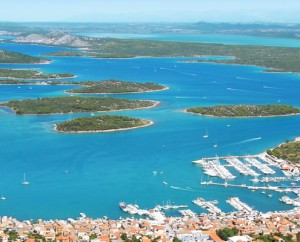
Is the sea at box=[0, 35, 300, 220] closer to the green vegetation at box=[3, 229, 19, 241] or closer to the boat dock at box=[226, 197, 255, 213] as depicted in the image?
the boat dock at box=[226, 197, 255, 213]

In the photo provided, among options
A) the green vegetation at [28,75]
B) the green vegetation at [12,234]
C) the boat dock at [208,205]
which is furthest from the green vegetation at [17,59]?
the green vegetation at [12,234]

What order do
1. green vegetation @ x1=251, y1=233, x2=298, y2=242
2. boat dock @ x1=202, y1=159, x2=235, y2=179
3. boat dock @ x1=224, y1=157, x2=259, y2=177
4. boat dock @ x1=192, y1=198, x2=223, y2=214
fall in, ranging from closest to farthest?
green vegetation @ x1=251, y1=233, x2=298, y2=242, boat dock @ x1=192, y1=198, x2=223, y2=214, boat dock @ x1=202, y1=159, x2=235, y2=179, boat dock @ x1=224, y1=157, x2=259, y2=177

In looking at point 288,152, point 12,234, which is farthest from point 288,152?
point 12,234

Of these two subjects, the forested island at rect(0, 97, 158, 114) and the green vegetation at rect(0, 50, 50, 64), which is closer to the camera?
the forested island at rect(0, 97, 158, 114)

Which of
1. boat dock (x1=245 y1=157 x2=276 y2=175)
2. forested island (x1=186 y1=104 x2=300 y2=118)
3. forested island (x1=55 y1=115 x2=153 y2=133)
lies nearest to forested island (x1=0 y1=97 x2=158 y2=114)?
forested island (x1=186 y1=104 x2=300 y2=118)

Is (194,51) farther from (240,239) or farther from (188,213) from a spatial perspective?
(240,239)

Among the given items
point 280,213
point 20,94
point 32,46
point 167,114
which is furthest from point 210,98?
point 32,46
